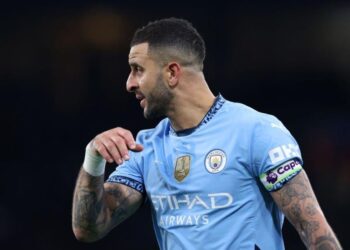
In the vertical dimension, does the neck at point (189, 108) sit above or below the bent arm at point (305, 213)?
above

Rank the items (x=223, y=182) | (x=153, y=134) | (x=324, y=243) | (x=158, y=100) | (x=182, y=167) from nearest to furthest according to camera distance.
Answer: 1. (x=324, y=243)
2. (x=223, y=182)
3. (x=182, y=167)
4. (x=158, y=100)
5. (x=153, y=134)

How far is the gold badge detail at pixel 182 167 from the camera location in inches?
125

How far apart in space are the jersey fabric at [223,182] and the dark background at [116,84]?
3578 mm

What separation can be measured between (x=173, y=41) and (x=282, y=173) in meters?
0.78

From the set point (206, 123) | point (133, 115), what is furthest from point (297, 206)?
point (133, 115)

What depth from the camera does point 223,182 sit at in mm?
3072

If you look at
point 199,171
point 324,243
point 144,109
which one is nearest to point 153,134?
point 144,109

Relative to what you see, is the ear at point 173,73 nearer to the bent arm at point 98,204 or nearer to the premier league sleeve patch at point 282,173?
the bent arm at point 98,204

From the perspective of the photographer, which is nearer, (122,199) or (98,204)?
(98,204)

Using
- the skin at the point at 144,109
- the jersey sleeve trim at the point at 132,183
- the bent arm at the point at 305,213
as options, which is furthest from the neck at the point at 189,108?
the bent arm at the point at 305,213

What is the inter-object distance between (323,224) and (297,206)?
110 mm

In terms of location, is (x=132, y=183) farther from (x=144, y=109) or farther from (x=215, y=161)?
(x=215, y=161)

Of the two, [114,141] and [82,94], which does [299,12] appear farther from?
[114,141]

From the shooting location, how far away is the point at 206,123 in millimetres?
3262
